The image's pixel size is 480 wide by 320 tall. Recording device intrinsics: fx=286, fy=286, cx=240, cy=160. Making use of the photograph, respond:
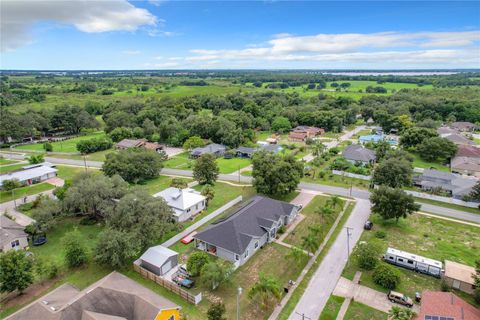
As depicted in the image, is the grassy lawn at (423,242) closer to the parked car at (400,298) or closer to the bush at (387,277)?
the bush at (387,277)

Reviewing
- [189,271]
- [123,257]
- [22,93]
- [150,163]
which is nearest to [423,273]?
[189,271]

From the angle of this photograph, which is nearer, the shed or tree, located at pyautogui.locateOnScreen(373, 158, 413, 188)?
the shed

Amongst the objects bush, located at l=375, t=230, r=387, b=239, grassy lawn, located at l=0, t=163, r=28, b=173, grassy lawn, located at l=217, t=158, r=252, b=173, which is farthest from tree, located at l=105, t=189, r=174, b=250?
grassy lawn, located at l=0, t=163, r=28, b=173

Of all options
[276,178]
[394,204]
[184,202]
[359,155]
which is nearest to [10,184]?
[184,202]

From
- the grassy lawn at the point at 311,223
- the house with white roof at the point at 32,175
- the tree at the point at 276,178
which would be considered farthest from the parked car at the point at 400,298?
the house with white roof at the point at 32,175

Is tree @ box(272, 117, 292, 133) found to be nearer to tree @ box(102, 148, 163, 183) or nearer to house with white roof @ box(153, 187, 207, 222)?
tree @ box(102, 148, 163, 183)

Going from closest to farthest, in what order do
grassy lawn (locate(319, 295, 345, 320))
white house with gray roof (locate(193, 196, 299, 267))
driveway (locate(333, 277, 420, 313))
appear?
grassy lawn (locate(319, 295, 345, 320)) < driveway (locate(333, 277, 420, 313)) < white house with gray roof (locate(193, 196, 299, 267))
